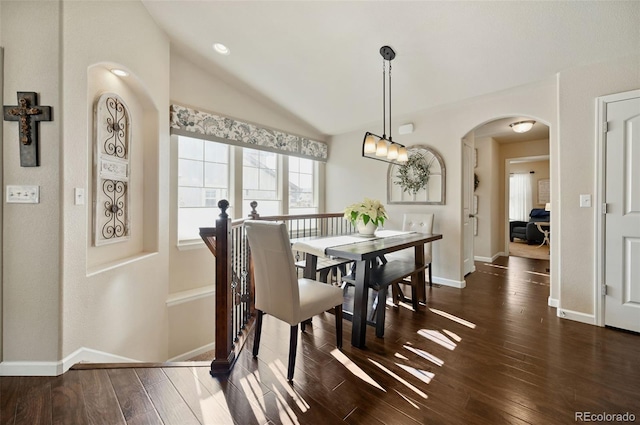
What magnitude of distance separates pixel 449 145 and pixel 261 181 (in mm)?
2921

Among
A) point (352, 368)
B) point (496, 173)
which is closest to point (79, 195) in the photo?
point (352, 368)

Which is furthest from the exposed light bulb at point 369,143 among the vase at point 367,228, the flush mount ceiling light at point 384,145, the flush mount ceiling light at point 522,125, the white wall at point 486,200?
the white wall at point 486,200

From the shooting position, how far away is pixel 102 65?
7.32 feet

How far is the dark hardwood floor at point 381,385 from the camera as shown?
142 centimetres

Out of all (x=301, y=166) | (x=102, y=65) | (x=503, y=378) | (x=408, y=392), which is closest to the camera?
(x=408, y=392)

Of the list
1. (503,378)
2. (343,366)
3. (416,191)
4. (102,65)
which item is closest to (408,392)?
(343,366)

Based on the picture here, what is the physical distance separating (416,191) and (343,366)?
2954 mm

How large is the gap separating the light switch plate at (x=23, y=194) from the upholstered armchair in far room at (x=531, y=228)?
9.43 m

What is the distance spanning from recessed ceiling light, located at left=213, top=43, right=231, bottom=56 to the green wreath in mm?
2913

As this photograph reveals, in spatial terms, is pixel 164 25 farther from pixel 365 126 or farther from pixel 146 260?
pixel 365 126

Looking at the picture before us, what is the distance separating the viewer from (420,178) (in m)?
4.02

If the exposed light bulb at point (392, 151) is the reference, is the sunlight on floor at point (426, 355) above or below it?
below

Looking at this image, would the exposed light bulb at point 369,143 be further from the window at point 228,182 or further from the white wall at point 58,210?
the white wall at point 58,210

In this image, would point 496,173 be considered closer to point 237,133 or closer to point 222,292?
point 237,133
